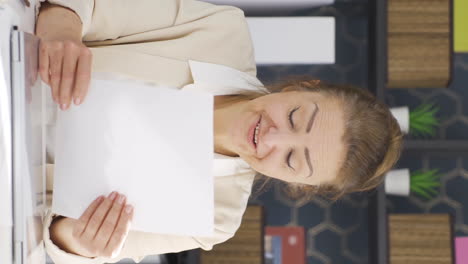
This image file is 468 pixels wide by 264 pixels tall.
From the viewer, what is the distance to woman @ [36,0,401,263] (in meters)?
1.30

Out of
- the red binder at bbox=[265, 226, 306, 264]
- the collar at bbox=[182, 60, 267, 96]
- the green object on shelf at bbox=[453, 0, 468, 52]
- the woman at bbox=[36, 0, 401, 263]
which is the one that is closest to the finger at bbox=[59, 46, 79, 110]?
the woman at bbox=[36, 0, 401, 263]

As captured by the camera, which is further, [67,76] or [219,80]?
[219,80]

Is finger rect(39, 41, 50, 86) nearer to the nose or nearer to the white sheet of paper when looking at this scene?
the white sheet of paper

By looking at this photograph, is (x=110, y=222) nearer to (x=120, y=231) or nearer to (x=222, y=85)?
(x=120, y=231)

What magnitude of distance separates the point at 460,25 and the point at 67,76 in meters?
1.68

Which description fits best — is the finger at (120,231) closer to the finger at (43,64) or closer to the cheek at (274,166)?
the finger at (43,64)

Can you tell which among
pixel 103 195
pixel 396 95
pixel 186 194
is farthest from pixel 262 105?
pixel 396 95

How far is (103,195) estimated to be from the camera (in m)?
1.05

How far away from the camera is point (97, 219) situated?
107cm

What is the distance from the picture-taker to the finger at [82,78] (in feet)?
3.23

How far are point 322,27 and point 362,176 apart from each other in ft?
2.63

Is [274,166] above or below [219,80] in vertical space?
below

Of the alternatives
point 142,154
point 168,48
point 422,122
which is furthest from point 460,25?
point 142,154

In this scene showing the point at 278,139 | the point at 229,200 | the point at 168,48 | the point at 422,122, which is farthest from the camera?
the point at 422,122
